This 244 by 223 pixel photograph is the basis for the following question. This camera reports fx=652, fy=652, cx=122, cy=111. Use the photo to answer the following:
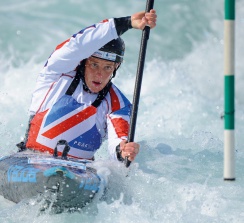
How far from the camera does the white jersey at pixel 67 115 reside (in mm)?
4875

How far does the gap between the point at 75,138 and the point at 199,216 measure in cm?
111

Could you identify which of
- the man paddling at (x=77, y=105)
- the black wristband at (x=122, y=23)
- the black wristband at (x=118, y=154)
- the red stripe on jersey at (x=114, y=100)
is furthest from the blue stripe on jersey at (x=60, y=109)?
the black wristband at (x=122, y=23)

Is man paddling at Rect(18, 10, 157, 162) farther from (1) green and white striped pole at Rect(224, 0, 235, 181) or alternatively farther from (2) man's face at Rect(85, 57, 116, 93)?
(1) green and white striped pole at Rect(224, 0, 235, 181)

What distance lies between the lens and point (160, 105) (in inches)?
350

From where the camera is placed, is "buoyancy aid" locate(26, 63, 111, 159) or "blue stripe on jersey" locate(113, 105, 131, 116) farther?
"blue stripe on jersey" locate(113, 105, 131, 116)

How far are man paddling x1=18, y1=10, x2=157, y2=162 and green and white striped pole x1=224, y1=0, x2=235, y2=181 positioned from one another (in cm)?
135

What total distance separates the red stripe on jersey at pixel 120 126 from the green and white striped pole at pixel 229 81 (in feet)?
4.93

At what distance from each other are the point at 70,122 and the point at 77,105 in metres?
0.14

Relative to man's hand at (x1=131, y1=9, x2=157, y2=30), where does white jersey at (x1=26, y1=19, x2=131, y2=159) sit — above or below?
below

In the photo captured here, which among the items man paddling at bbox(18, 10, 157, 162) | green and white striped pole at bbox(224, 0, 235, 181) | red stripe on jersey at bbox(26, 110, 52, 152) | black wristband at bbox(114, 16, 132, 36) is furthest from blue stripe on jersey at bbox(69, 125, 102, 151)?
green and white striped pole at bbox(224, 0, 235, 181)

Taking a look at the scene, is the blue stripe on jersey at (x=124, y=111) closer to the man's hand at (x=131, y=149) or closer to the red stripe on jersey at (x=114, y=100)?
the red stripe on jersey at (x=114, y=100)

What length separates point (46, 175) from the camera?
4.14 meters

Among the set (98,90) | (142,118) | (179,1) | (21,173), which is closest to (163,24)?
(179,1)

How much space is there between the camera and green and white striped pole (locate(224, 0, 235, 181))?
11.3 ft
